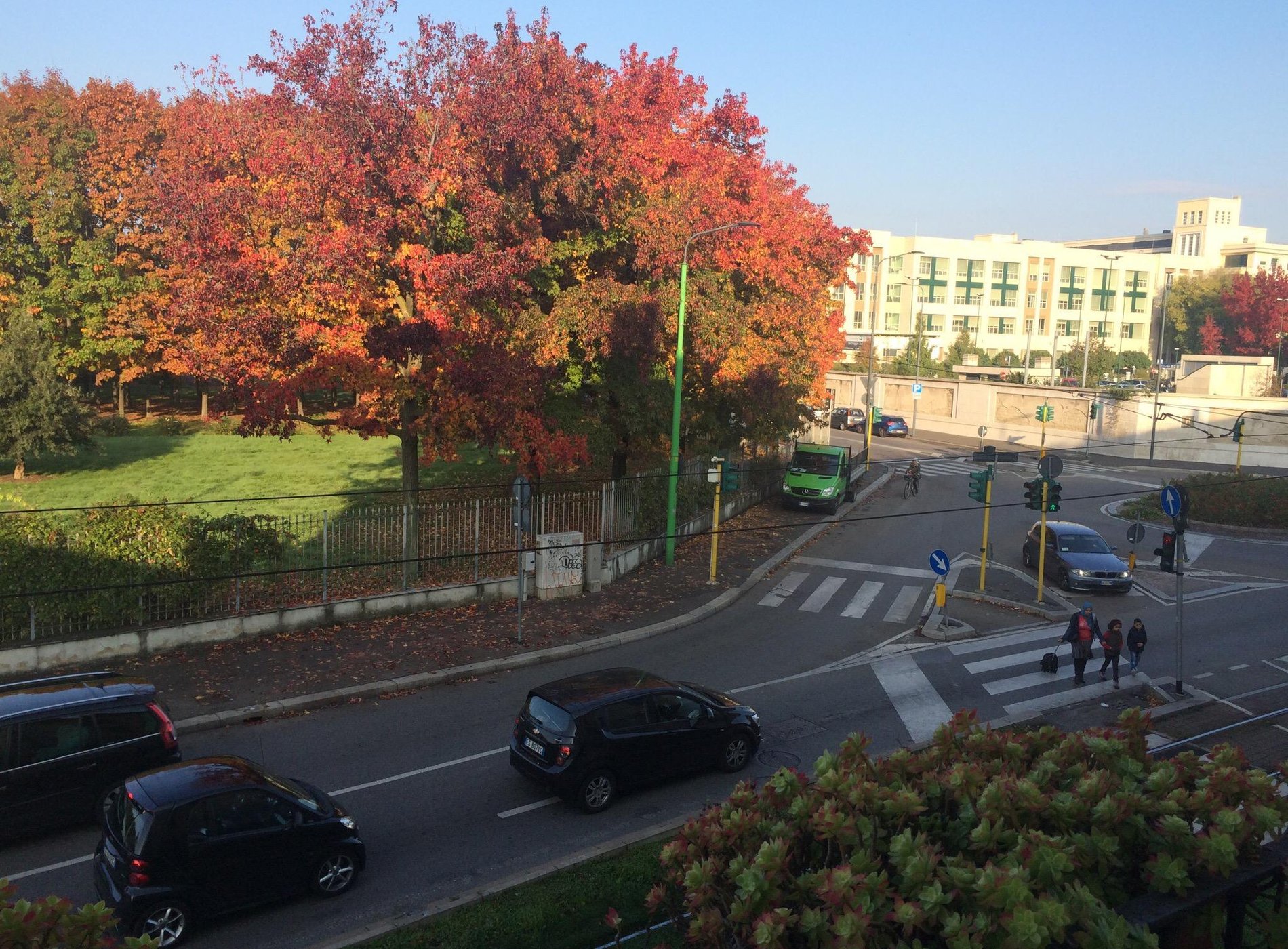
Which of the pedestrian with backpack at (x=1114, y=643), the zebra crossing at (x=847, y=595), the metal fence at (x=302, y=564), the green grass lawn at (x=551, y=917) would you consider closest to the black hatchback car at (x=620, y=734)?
the green grass lawn at (x=551, y=917)

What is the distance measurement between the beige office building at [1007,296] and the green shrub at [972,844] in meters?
82.5

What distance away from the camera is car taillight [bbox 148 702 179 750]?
36.3 feet

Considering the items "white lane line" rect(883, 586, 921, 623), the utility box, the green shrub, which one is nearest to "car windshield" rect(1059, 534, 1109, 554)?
"white lane line" rect(883, 586, 921, 623)

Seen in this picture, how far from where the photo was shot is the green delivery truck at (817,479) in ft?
111

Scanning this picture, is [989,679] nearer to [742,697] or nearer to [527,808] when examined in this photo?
[742,697]

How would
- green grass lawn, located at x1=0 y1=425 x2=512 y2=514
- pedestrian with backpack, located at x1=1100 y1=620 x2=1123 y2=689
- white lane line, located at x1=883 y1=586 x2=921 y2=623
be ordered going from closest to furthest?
1. pedestrian with backpack, located at x1=1100 y1=620 x2=1123 y2=689
2. white lane line, located at x1=883 y1=586 x2=921 y2=623
3. green grass lawn, located at x1=0 y1=425 x2=512 y2=514

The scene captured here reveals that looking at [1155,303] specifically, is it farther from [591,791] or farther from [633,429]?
[591,791]

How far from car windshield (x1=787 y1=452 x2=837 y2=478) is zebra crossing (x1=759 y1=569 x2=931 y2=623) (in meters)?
8.17

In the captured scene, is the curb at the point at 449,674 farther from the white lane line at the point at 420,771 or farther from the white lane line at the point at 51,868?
the white lane line at the point at 51,868

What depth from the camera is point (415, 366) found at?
19.7 metres

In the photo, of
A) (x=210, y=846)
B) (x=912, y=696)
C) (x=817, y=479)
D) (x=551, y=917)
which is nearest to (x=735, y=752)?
(x=551, y=917)

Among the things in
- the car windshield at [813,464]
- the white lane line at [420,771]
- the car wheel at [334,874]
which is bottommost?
the white lane line at [420,771]

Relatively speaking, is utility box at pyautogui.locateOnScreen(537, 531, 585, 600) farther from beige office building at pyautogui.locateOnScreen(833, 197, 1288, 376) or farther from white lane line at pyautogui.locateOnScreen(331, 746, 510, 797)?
beige office building at pyautogui.locateOnScreen(833, 197, 1288, 376)

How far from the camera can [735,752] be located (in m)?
12.8
